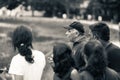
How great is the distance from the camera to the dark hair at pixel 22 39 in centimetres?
583

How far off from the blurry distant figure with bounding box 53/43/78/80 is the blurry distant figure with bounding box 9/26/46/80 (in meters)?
0.48

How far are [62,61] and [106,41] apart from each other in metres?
1.81

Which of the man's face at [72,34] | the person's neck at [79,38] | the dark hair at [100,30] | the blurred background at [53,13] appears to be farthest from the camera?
the blurred background at [53,13]

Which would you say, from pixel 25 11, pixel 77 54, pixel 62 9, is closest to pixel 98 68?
pixel 77 54

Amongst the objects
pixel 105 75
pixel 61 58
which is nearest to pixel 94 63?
pixel 105 75

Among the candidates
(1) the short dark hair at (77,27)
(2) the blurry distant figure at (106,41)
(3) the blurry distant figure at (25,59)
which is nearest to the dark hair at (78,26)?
(1) the short dark hair at (77,27)

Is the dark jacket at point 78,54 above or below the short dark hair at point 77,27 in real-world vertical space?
below

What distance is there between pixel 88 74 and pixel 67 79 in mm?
221

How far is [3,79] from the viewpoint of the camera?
5590 mm

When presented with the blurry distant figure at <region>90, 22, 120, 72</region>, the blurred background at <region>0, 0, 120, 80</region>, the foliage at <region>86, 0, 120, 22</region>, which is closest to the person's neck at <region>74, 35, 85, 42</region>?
the blurry distant figure at <region>90, 22, 120, 72</region>

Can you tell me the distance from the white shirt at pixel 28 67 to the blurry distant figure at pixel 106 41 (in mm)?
1272

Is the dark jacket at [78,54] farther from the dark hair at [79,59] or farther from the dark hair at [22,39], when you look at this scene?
the dark hair at [22,39]

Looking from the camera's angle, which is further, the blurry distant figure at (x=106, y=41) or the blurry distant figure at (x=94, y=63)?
the blurry distant figure at (x=106, y=41)

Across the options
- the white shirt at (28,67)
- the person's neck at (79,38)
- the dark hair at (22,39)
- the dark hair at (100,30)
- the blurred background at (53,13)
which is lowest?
the blurred background at (53,13)
